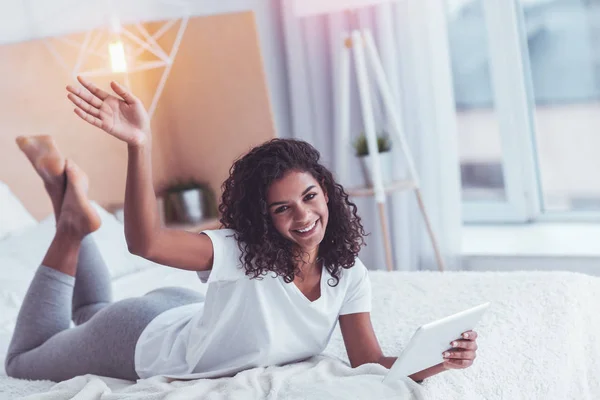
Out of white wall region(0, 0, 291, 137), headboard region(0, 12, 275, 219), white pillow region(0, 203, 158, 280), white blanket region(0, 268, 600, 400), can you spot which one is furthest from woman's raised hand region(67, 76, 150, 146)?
headboard region(0, 12, 275, 219)

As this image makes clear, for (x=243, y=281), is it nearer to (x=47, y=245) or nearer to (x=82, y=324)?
(x=82, y=324)

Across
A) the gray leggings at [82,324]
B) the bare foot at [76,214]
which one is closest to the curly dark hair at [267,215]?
the gray leggings at [82,324]

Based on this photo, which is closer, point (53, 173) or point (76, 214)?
point (76, 214)

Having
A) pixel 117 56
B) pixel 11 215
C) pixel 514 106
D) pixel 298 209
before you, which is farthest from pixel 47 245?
pixel 514 106

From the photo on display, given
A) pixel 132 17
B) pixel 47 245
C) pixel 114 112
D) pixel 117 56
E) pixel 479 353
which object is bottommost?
pixel 479 353

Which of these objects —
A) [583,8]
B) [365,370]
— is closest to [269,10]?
[583,8]

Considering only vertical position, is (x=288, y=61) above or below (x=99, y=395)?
above

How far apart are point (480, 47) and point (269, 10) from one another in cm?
101

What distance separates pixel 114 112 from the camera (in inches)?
56.8

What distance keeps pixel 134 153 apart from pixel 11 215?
1523mm

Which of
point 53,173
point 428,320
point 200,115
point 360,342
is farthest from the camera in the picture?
point 200,115

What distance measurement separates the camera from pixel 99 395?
162 centimetres

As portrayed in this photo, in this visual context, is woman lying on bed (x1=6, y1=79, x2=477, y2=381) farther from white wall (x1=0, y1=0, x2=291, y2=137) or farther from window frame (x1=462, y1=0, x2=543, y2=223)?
window frame (x1=462, y1=0, x2=543, y2=223)

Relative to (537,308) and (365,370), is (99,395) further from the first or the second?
(537,308)
